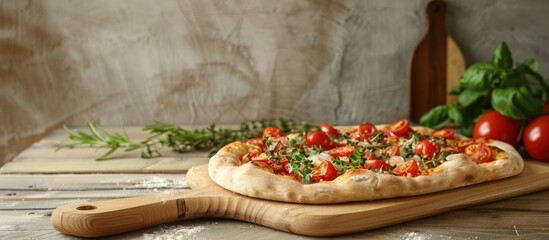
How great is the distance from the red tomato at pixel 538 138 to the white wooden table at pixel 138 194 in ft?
1.09

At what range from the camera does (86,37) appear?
3654 mm

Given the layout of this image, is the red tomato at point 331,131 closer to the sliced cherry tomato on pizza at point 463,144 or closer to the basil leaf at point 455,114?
the sliced cherry tomato on pizza at point 463,144

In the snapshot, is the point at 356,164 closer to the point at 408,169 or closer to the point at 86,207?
the point at 408,169

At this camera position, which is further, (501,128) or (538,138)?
(501,128)

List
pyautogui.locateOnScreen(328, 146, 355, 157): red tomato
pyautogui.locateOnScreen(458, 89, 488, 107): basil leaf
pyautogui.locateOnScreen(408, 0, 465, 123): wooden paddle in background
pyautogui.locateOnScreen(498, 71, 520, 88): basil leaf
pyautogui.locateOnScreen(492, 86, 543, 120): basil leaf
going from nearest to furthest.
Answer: pyautogui.locateOnScreen(328, 146, 355, 157): red tomato < pyautogui.locateOnScreen(492, 86, 543, 120): basil leaf < pyautogui.locateOnScreen(498, 71, 520, 88): basil leaf < pyautogui.locateOnScreen(458, 89, 488, 107): basil leaf < pyautogui.locateOnScreen(408, 0, 465, 123): wooden paddle in background

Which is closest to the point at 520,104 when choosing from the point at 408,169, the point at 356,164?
the point at 408,169

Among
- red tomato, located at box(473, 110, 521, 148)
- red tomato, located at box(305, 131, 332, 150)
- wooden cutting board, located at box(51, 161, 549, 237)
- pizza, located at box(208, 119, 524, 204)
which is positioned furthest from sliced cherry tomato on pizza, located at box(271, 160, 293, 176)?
red tomato, located at box(473, 110, 521, 148)

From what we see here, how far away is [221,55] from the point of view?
368 cm

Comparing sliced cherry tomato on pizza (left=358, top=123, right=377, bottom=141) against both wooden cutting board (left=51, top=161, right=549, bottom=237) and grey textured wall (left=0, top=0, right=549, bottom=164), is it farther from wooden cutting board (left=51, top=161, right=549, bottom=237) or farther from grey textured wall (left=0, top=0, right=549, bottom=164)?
grey textured wall (left=0, top=0, right=549, bottom=164)

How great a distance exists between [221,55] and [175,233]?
73.0 inches

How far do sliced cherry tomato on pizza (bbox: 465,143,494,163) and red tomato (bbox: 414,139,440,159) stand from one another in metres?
0.12

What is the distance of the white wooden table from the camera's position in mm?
1938

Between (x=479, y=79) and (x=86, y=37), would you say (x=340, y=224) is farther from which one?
(x=86, y=37)

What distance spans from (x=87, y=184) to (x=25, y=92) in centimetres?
138
